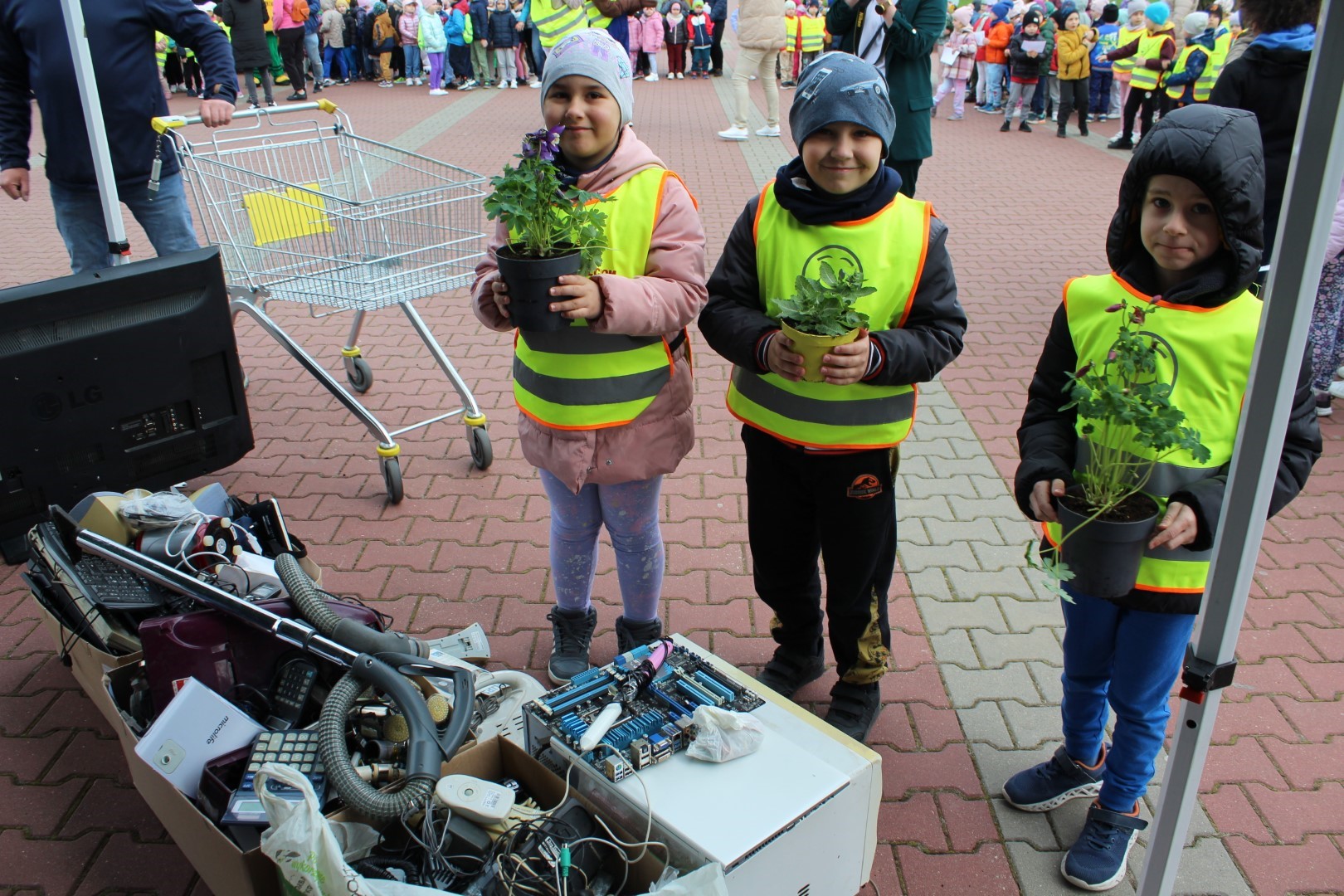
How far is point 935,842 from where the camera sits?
2572 millimetres

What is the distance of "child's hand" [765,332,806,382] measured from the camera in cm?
232

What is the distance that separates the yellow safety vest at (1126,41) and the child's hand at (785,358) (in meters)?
13.0

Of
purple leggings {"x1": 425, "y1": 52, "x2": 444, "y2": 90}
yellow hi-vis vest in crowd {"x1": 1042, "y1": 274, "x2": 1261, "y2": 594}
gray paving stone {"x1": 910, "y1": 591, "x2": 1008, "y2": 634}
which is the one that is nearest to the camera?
yellow hi-vis vest in crowd {"x1": 1042, "y1": 274, "x2": 1261, "y2": 594}

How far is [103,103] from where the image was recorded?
420 centimetres

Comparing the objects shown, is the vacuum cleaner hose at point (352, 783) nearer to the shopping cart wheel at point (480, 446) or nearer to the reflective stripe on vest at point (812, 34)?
the shopping cart wheel at point (480, 446)

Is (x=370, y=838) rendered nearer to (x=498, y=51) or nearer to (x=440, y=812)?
(x=440, y=812)

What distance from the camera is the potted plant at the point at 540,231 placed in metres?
2.36

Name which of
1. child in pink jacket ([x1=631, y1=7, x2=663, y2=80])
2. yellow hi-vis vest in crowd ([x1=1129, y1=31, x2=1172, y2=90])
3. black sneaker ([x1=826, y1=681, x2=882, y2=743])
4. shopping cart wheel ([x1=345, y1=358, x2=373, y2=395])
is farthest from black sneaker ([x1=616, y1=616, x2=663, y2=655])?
child in pink jacket ([x1=631, y1=7, x2=663, y2=80])

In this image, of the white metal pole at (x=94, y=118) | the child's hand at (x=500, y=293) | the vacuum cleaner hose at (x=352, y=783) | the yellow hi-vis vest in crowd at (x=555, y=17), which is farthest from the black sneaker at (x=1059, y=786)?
the yellow hi-vis vest in crowd at (x=555, y=17)

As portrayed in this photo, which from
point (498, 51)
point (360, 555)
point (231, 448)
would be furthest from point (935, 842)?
point (498, 51)

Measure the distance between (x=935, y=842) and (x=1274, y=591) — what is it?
199 cm

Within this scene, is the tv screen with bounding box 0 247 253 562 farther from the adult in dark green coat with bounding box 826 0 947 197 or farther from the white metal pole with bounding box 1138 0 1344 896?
the adult in dark green coat with bounding box 826 0 947 197

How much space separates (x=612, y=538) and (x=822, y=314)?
1.13m

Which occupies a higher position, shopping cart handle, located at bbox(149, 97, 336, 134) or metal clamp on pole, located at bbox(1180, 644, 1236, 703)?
→ shopping cart handle, located at bbox(149, 97, 336, 134)
